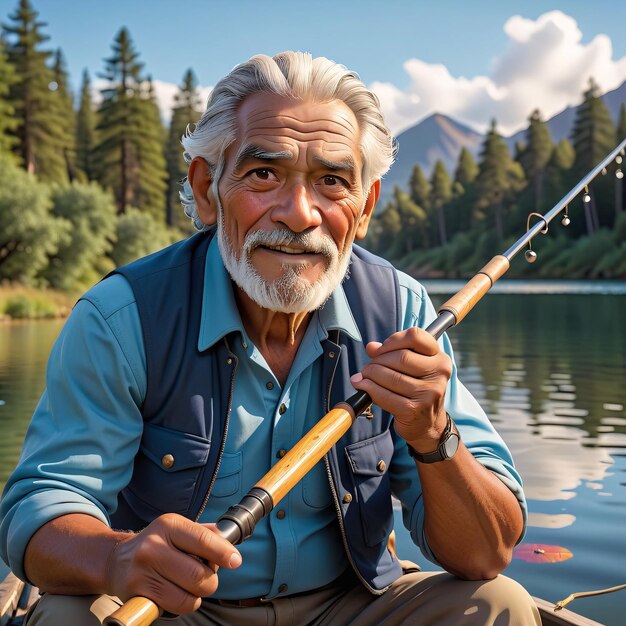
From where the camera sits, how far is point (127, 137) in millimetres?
52875

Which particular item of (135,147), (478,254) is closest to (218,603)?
(135,147)

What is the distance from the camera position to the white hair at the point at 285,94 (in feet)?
9.14

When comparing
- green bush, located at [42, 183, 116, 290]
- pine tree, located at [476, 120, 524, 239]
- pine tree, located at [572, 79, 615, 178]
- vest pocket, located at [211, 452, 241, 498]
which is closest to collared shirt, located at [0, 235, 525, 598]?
vest pocket, located at [211, 452, 241, 498]

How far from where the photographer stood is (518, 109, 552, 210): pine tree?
71.9 meters

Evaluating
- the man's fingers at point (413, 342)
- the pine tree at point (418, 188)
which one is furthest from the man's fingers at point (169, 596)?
the pine tree at point (418, 188)

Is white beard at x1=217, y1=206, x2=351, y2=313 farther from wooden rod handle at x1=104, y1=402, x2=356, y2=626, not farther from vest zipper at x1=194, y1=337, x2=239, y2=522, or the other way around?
wooden rod handle at x1=104, y1=402, x2=356, y2=626

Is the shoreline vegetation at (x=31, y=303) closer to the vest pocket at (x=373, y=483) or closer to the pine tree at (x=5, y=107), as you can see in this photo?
the pine tree at (x=5, y=107)

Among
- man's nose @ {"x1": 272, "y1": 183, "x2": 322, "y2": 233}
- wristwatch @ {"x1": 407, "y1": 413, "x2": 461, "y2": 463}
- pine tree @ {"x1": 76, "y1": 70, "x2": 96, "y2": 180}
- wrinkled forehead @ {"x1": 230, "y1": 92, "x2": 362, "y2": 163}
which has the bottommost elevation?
wristwatch @ {"x1": 407, "y1": 413, "x2": 461, "y2": 463}

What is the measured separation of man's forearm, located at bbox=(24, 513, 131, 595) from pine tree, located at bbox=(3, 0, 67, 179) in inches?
1831

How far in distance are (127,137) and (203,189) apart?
170ft

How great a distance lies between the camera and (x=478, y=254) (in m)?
80.6

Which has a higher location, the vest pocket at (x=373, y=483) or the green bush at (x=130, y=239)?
the green bush at (x=130, y=239)

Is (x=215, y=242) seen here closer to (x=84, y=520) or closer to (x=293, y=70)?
(x=293, y=70)

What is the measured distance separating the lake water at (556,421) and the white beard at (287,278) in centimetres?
262
